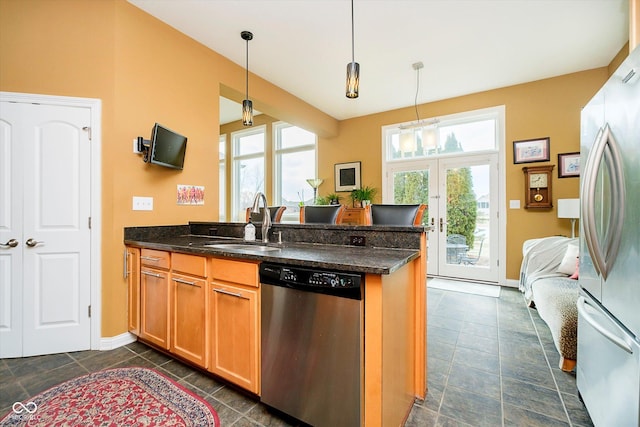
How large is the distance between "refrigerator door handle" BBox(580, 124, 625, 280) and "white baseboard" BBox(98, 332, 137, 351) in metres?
3.30

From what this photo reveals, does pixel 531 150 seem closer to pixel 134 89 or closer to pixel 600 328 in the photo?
pixel 600 328

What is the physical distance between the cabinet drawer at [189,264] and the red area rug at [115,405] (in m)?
0.73

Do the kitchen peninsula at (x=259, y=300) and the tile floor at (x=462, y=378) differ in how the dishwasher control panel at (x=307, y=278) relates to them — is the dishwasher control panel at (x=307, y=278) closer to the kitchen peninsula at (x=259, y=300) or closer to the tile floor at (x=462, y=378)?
the kitchen peninsula at (x=259, y=300)

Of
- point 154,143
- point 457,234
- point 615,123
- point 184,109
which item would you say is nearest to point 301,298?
point 615,123

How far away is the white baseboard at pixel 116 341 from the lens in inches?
90.1

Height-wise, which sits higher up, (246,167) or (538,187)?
(246,167)

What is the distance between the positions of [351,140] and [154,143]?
3.93 m

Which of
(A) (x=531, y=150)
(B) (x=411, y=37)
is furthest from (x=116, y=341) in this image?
(A) (x=531, y=150)

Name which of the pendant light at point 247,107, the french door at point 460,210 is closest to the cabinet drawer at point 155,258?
Result: the pendant light at point 247,107

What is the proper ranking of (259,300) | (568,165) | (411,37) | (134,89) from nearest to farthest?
(259,300) < (134,89) < (411,37) < (568,165)

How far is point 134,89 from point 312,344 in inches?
106

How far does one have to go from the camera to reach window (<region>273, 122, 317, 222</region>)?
6.08 meters

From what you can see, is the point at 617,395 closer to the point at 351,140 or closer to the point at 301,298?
the point at 301,298

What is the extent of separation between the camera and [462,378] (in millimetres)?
1880
